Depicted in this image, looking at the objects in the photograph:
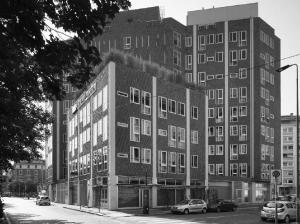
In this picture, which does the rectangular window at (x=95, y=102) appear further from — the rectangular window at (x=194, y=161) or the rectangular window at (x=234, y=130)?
the rectangular window at (x=234, y=130)

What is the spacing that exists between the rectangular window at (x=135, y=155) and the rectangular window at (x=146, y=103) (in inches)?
169

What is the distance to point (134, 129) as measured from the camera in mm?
53250

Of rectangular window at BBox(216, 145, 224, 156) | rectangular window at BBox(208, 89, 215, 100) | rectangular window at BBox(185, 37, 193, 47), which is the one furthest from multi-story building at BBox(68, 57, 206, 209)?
rectangular window at BBox(185, 37, 193, 47)

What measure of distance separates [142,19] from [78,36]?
7755 cm

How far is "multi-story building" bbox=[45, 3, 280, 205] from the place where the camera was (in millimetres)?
82062

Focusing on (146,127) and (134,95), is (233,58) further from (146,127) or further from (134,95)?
(134,95)

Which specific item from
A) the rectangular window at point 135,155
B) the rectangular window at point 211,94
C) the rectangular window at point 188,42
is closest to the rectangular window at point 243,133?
the rectangular window at point 211,94

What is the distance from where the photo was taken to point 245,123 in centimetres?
8244

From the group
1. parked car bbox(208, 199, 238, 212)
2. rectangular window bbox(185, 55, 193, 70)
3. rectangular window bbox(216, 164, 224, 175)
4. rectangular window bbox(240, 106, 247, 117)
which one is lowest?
parked car bbox(208, 199, 238, 212)

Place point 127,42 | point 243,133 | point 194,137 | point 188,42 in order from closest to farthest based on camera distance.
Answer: point 194,137 → point 243,133 → point 127,42 → point 188,42

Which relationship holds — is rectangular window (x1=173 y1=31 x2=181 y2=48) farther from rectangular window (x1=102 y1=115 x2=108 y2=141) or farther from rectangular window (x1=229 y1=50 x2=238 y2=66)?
rectangular window (x1=102 y1=115 x2=108 y2=141)

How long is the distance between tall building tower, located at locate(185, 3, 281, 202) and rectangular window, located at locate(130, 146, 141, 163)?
2836 centimetres

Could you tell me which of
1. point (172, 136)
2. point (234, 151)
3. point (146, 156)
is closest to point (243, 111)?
point (234, 151)

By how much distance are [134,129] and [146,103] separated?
380 centimetres
